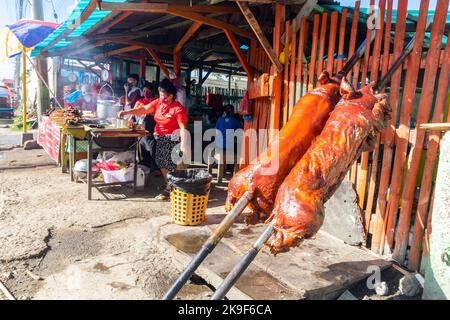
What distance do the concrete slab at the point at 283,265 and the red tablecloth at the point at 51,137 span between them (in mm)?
5355

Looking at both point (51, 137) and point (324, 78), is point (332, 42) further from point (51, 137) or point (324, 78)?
point (51, 137)

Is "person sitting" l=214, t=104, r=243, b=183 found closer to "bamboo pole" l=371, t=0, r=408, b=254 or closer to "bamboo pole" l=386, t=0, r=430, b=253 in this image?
"bamboo pole" l=371, t=0, r=408, b=254

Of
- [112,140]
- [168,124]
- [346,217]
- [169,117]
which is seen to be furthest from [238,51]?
[346,217]

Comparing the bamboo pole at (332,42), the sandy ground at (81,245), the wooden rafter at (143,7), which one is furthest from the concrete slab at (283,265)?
the wooden rafter at (143,7)

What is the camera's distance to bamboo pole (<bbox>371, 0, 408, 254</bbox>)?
3.44 metres

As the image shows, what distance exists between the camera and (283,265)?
3.34 m

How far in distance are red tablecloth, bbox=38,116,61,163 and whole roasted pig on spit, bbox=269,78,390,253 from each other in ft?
23.0

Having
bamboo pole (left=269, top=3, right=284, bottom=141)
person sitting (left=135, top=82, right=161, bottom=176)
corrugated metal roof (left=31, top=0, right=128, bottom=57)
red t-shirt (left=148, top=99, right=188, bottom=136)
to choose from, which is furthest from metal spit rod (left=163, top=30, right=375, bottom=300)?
person sitting (left=135, top=82, right=161, bottom=176)

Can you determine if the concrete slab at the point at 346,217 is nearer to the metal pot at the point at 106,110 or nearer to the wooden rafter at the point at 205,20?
the wooden rafter at the point at 205,20

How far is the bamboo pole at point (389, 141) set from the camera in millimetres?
3441

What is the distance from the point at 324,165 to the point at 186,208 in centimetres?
261

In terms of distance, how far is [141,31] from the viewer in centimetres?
835

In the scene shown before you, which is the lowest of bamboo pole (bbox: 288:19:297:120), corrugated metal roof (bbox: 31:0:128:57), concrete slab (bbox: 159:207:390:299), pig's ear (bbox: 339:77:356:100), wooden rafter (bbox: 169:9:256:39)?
concrete slab (bbox: 159:207:390:299)

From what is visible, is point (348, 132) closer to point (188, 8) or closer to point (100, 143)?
point (188, 8)
